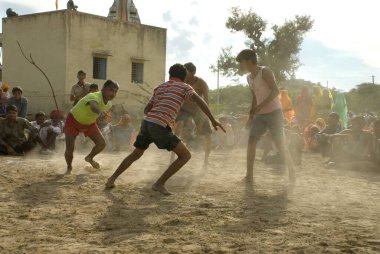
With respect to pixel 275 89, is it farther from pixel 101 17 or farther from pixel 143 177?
pixel 101 17

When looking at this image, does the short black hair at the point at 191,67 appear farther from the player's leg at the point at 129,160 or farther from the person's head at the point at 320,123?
the person's head at the point at 320,123

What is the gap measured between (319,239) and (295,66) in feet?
96.0

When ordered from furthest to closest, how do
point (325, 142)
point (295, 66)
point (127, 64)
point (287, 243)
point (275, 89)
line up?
1. point (295, 66)
2. point (127, 64)
3. point (325, 142)
4. point (275, 89)
5. point (287, 243)

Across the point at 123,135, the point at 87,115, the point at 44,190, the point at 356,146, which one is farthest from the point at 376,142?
the point at 123,135

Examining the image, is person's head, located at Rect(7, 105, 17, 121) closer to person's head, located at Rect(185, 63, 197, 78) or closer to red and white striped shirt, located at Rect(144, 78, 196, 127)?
person's head, located at Rect(185, 63, 197, 78)

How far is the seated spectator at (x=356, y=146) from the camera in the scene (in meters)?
8.11

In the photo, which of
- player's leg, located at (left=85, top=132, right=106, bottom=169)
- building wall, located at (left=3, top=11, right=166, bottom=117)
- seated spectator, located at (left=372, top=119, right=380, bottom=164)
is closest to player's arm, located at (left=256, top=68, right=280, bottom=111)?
player's leg, located at (left=85, top=132, right=106, bottom=169)

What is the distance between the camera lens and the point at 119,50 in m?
20.8

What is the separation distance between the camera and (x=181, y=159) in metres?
5.11

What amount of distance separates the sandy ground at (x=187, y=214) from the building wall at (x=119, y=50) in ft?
42.8

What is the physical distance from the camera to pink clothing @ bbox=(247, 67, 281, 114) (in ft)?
19.4

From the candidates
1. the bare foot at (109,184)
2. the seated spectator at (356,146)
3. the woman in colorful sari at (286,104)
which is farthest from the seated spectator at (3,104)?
the seated spectator at (356,146)

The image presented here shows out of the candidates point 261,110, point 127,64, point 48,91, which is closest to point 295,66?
point 127,64

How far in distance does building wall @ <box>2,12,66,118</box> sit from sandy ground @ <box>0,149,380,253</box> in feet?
42.5
